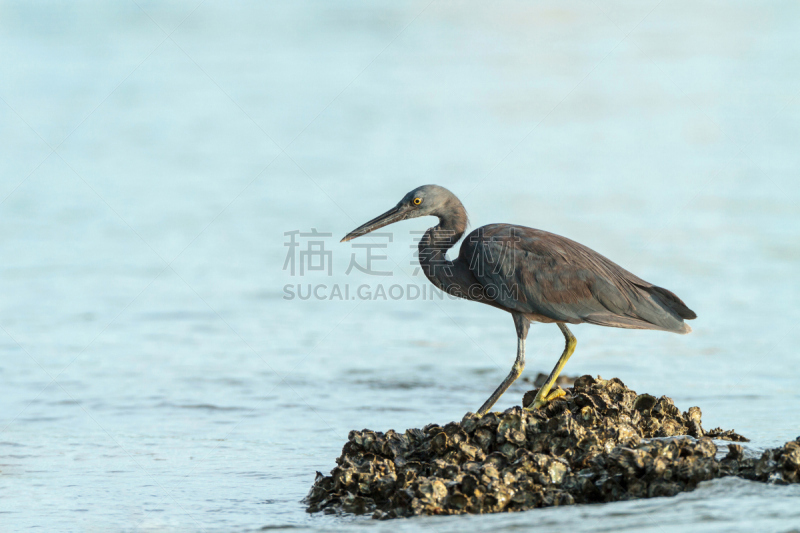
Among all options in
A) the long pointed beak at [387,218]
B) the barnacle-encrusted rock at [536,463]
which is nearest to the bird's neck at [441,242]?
the long pointed beak at [387,218]

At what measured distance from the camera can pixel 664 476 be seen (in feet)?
15.5

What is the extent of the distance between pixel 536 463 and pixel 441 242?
292 centimetres

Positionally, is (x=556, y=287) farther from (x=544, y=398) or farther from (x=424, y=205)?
(x=424, y=205)

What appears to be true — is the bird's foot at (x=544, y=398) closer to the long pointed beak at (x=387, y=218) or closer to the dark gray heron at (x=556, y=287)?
the dark gray heron at (x=556, y=287)

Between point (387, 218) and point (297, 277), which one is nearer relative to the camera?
point (387, 218)

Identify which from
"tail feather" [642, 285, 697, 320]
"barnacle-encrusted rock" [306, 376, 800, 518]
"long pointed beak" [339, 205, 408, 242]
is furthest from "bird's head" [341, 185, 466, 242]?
"barnacle-encrusted rock" [306, 376, 800, 518]

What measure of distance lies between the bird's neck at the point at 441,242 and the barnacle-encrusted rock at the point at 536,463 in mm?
2028

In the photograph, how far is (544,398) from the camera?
19.3ft

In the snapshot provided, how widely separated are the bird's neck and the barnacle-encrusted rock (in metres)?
2.03

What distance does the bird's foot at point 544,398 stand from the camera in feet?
18.9

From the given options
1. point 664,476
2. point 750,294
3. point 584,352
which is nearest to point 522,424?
point 664,476

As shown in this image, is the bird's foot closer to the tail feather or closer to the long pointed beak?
the tail feather

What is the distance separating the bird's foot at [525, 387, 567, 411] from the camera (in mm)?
5754

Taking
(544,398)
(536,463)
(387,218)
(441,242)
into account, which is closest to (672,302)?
(544,398)
